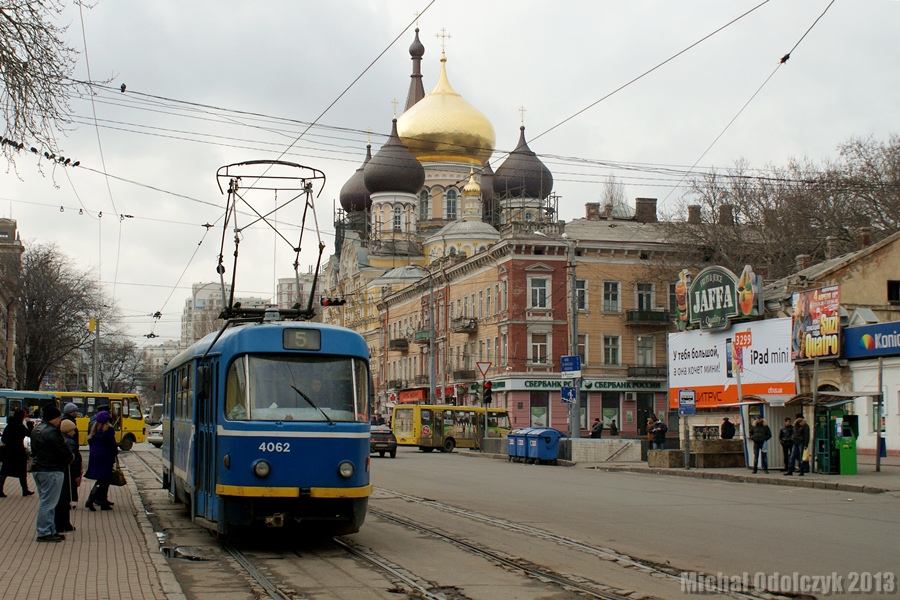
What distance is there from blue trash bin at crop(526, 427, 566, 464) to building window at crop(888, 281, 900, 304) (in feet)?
47.0

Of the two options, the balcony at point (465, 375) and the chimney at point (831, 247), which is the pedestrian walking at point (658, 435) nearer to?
the chimney at point (831, 247)

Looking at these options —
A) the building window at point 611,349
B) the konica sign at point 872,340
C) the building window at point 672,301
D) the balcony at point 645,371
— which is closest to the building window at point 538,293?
the building window at point 611,349

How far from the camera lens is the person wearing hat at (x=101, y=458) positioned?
17.4 metres

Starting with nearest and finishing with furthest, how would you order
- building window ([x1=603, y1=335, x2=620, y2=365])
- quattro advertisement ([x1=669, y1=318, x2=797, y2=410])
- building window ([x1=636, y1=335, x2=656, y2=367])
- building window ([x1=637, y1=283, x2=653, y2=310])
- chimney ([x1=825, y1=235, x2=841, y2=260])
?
quattro advertisement ([x1=669, y1=318, x2=797, y2=410]) → chimney ([x1=825, y1=235, x2=841, y2=260]) → building window ([x1=603, y1=335, x2=620, y2=365]) → building window ([x1=636, y1=335, x2=656, y2=367]) → building window ([x1=637, y1=283, x2=653, y2=310])

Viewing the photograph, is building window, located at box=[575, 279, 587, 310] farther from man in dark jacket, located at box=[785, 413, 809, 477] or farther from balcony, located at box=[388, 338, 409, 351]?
man in dark jacket, located at box=[785, 413, 809, 477]

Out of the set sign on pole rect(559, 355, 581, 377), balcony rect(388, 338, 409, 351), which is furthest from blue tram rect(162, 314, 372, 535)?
balcony rect(388, 338, 409, 351)

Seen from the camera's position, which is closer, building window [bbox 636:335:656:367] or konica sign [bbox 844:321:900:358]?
konica sign [bbox 844:321:900:358]

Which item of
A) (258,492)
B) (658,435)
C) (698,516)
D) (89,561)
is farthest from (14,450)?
(658,435)

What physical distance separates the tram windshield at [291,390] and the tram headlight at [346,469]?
1.62 feet

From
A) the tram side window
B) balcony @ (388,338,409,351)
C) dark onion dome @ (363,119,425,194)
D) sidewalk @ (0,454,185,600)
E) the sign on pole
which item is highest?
dark onion dome @ (363,119,425,194)

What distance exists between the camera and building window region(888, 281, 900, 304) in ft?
142

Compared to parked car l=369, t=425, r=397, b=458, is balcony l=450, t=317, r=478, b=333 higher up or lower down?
higher up

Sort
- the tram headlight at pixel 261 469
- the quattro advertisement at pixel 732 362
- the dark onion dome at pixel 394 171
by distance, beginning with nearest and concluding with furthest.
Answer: the tram headlight at pixel 261 469 → the quattro advertisement at pixel 732 362 → the dark onion dome at pixel 394 171

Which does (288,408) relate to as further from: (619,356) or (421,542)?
(619,356)
